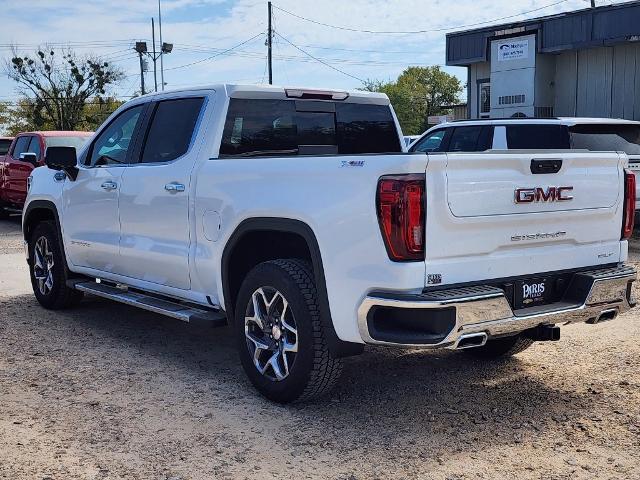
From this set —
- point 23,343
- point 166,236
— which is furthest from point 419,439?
point 23,343

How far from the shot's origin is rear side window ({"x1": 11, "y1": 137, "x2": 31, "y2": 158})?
1560cm

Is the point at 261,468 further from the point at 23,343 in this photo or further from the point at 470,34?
the point at 470,34

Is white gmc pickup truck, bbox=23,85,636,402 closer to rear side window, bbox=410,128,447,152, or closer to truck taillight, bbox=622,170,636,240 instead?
truck taillight, bbox=622,170,636,240

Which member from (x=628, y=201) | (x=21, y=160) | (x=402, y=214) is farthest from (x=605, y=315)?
(x=21, y=160)

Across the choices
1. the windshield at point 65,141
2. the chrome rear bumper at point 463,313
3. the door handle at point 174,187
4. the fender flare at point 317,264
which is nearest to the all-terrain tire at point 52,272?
the door handle at point 174,187

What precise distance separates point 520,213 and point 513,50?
19.0 metres

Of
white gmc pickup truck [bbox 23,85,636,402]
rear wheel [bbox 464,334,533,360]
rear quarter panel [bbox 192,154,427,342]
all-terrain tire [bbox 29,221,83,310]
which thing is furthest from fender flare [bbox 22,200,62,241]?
rear wheel [bbox 464,334,533,360]

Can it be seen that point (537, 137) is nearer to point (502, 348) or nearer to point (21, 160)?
point (502, 348)

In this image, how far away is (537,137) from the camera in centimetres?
1141

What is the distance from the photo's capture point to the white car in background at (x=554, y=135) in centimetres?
1110

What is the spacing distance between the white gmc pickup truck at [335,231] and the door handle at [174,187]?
0.02 metres

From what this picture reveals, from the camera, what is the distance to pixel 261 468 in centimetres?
388

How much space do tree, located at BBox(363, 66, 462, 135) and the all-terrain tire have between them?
7795 centimetres

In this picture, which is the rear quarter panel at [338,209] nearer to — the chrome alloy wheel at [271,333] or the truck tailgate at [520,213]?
the truck tailgate at [520,213]
